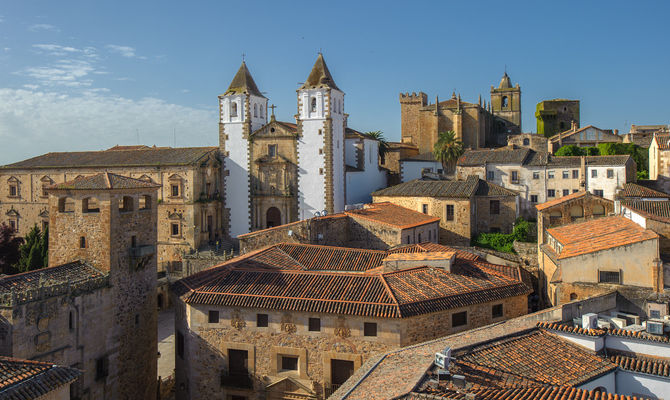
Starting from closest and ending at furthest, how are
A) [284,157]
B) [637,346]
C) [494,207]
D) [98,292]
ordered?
[637,346]
[98,292]
[494,207]
[284,157]

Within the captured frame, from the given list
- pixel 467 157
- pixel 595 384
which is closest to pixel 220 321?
pixel 595 384

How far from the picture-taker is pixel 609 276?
21.6 metres

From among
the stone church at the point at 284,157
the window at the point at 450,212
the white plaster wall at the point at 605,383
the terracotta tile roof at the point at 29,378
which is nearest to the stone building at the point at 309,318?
the white plaster wall at the point at 605,383

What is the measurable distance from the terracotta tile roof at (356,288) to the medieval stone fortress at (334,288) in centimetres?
9

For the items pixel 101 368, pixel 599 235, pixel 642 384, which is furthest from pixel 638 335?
pixel 101 368

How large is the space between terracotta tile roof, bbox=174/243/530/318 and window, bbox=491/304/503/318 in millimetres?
479

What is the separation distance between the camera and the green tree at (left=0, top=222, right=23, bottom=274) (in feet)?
131

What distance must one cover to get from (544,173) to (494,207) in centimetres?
581

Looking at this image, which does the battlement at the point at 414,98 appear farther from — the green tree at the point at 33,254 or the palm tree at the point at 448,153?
the green tree at the point at 33,254

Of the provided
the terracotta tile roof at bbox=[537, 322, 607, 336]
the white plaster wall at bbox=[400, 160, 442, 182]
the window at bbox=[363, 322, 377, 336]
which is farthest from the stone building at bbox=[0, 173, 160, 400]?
the white plaster wall at bbox=[400, 160, 442, 182]

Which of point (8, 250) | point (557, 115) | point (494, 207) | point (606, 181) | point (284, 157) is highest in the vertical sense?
point (557, 115)

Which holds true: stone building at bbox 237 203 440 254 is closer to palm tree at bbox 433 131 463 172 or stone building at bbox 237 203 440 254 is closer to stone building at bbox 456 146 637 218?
stone building at bbox 456 146 637 218

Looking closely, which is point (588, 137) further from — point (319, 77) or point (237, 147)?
point (237, 147)

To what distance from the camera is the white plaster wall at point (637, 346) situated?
52.3 ft
